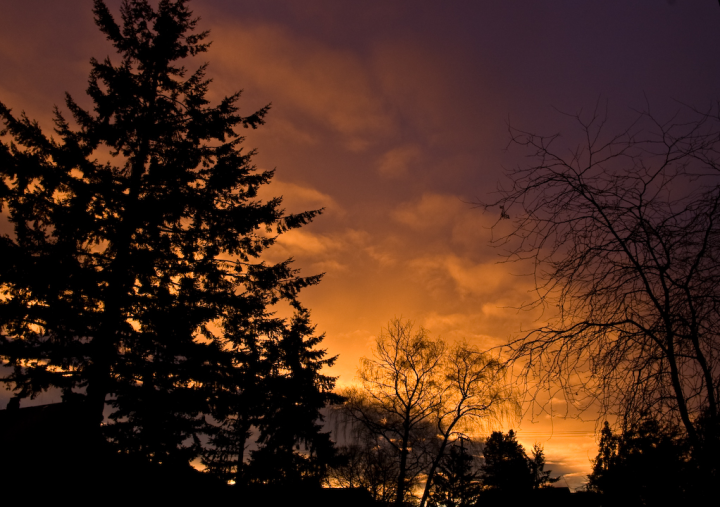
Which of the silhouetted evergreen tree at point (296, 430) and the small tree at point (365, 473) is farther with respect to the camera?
the small tree at point (365, 473)

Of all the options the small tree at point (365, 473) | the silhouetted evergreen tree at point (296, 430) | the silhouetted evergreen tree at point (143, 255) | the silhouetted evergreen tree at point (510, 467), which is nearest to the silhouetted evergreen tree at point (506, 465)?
the silhouetted evergreen tree at point (510, 467)

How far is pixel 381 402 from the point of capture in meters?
24.0

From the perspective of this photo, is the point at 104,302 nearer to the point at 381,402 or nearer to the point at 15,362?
the point at 15,362

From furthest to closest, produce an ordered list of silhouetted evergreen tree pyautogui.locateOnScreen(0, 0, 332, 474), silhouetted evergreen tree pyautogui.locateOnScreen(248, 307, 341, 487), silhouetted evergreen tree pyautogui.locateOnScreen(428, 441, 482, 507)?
silhouetted evergreen tree pyautogui.locateOnScreen(428, 441, 482, 507)
silhouetted evergreen tree pyautogui.locateOnScreen(248, 307, 341, 487)
silhouetted evergreen tree pyautogui.locateOnScreen(0, 0, 332, 474)

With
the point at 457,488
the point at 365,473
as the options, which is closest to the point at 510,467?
the point at 457,488

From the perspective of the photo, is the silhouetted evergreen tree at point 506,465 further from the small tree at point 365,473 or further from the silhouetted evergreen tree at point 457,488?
the small tree at point 365,473

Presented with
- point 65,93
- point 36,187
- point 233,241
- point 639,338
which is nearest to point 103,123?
point 65,93

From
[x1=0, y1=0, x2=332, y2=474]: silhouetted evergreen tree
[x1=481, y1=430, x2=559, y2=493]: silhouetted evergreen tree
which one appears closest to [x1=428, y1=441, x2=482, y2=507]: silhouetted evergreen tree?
[x1=481, y1=430, x2=559, y2=493]: silhouetted evergreen tree

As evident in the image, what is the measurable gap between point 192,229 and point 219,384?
4.76 metres

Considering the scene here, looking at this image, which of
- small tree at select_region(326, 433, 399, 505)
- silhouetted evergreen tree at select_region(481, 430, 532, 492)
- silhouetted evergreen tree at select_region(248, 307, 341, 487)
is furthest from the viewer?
silhouetted evergreen tree at select_region(481, 430, 532, 492)

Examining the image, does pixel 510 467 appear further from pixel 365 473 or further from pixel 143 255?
pixel 143 255

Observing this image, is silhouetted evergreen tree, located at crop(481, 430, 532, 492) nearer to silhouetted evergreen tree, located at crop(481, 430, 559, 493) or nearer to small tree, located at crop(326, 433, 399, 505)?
silhouetted evergreen tree, located at crop(481, 430, 559, 493)

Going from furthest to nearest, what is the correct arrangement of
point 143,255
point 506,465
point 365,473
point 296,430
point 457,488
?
1. point 506,465
2. point 457,488
3. point 365,473
4. point 296,430
5. point 143,255

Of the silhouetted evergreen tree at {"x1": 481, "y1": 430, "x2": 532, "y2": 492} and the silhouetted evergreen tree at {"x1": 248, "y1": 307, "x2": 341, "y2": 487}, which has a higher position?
the silhouetted evergreen tree at {"x1": 248, "y1": 307, "x2": 341, "y2": 487}
